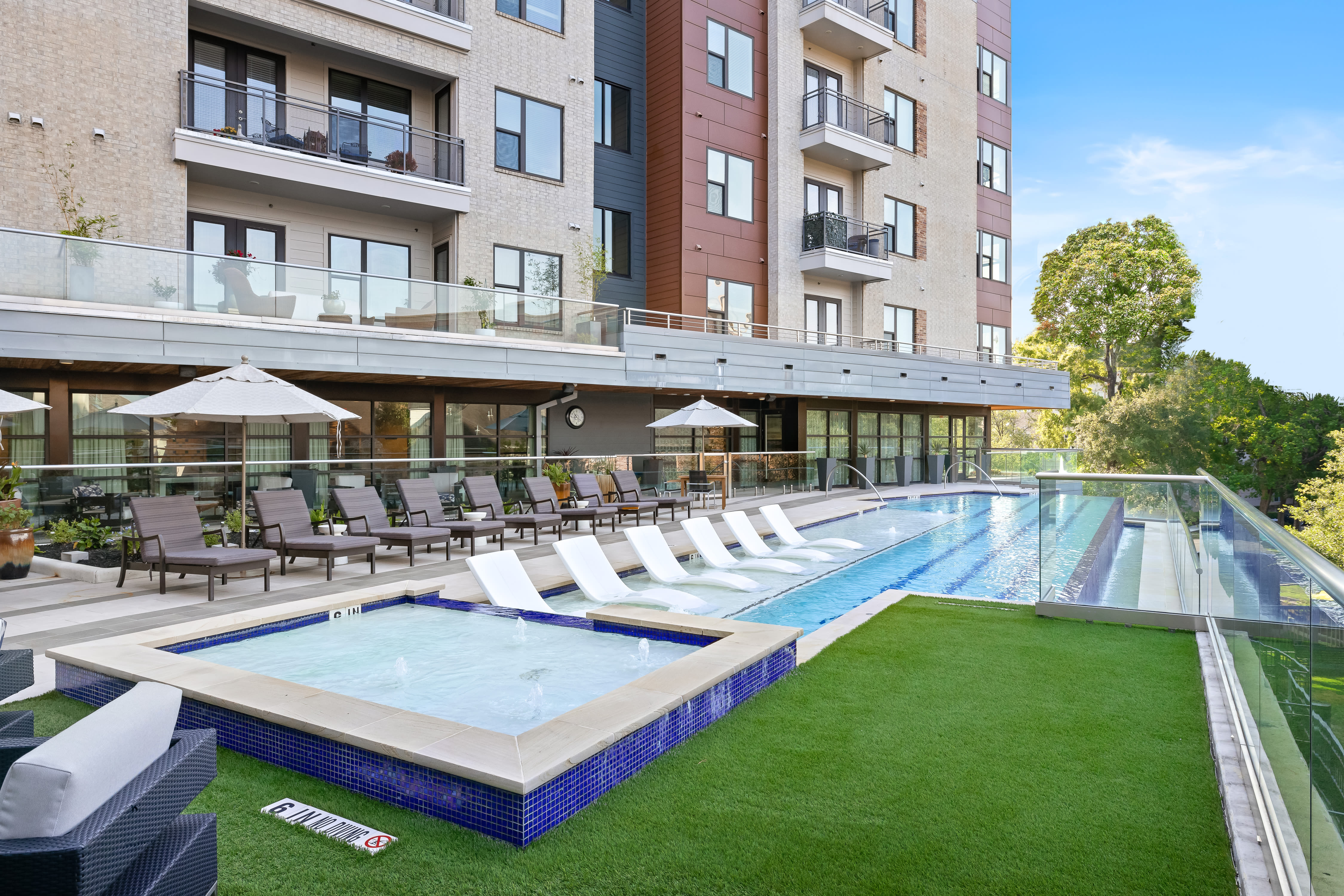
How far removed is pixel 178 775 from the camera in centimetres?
257

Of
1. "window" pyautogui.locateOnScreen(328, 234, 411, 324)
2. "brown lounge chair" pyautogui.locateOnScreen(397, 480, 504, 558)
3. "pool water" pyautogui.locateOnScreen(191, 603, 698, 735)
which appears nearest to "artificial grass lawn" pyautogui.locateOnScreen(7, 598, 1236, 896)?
"pool water" pyautogui.locateOnScreen(191, 603, 698, 735)

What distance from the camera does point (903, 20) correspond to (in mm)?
29000

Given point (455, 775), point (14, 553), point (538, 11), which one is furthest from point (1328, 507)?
point (14, 553)

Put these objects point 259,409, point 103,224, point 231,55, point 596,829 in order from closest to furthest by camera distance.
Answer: point 596,829
point 259,409
point 103,224
point 231,55

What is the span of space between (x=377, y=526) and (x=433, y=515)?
2.95ft

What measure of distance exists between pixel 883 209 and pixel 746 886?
2767 cm

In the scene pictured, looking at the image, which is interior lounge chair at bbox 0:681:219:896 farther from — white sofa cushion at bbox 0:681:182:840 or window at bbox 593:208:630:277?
window at bbox 593:208:630:277

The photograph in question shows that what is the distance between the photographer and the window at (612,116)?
74.7 feet

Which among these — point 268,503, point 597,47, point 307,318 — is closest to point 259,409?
point 268,503

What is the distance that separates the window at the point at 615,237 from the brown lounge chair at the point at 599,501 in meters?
8.87

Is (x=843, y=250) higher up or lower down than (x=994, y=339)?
higher up

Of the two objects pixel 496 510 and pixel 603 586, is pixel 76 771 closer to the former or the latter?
pixel 603 586

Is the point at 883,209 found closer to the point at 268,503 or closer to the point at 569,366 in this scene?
the point at 569,366

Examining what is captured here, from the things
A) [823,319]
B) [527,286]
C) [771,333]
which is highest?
[823,319]
